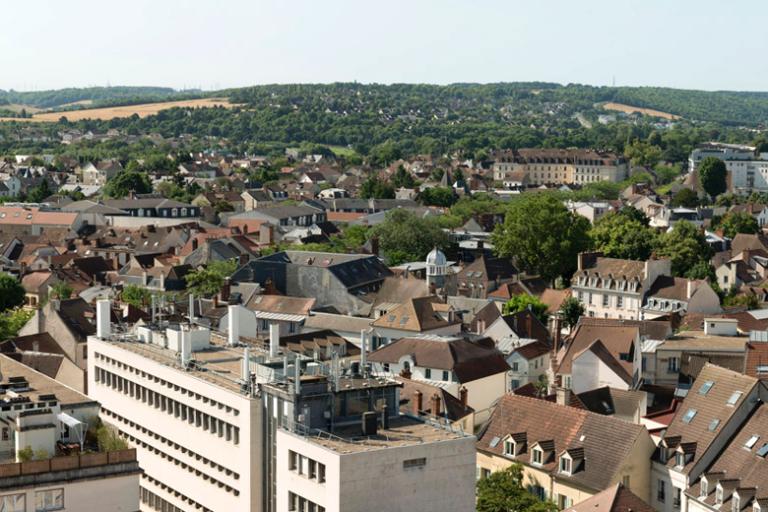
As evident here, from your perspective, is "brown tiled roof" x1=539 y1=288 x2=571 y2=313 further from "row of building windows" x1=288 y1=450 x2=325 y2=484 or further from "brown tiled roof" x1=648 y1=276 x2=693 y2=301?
"row of building windows" x1=288 y1=450 x2=325 y2=484

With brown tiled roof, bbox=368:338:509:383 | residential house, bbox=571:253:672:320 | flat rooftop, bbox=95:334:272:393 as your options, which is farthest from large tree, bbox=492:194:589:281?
flat rooftop, bbox=95:334:272:393

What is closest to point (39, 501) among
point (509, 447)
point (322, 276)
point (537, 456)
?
point (537, 456)

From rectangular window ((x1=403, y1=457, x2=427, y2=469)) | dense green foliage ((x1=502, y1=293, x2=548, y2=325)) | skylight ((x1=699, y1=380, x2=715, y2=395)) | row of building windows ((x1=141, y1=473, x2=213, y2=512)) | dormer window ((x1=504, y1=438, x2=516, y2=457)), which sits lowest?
dense green foliage ((x1=502, y1=293, x2=548, y2=325))

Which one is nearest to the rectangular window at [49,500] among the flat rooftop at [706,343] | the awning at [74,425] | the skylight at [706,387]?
the awning at [74,425]

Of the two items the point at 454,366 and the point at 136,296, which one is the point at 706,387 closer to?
the point at 454,366

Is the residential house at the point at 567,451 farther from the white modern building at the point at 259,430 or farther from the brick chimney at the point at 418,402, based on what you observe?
the white modern building at the point at 259,430

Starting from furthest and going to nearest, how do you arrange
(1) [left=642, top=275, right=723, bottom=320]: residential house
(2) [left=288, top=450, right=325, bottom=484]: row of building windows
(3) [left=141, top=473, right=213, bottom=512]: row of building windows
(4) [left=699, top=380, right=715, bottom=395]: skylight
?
(1) [left=642, top=275, right=723, bottom=320]: residential house < (4) [left=699, top=380, right=715, bottom=395]: skylight < (3) [left=141, top=473, right=213, bottom=512]: row of building windows < (2) [left=288, top=450, right=325, bottom=484]: row of building windows
